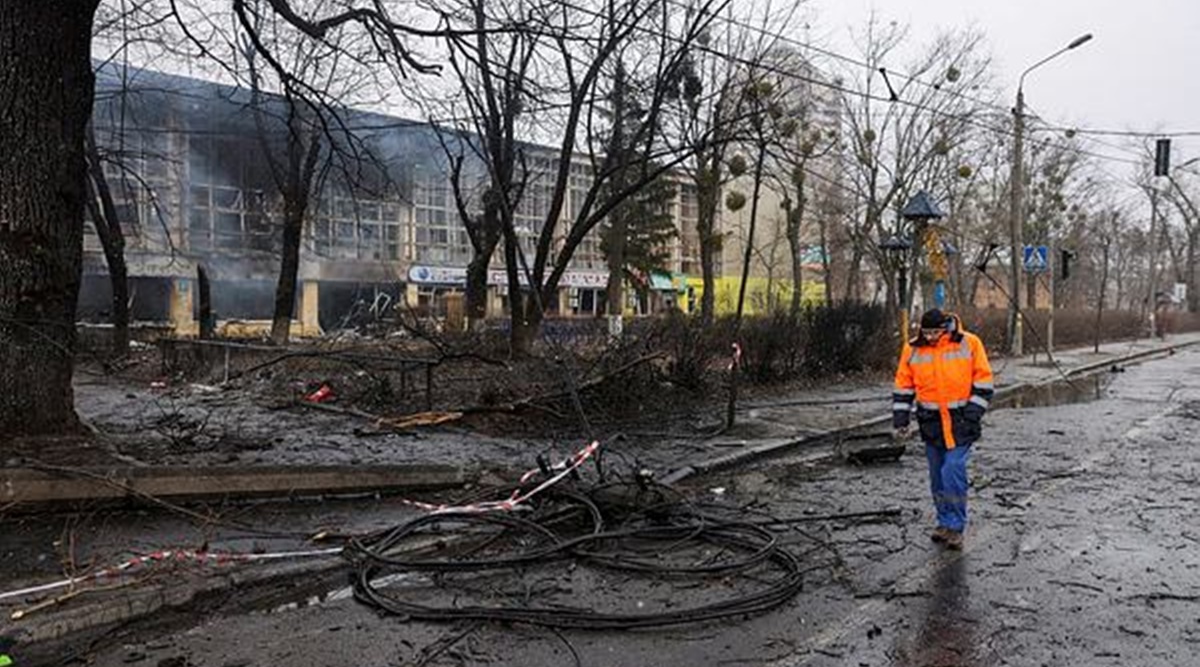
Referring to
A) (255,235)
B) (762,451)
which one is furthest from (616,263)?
(255,235)

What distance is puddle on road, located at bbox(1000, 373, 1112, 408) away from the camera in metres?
16.8

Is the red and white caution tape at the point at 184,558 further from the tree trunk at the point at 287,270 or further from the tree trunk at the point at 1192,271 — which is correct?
the tree trunk at the point at 1192,271

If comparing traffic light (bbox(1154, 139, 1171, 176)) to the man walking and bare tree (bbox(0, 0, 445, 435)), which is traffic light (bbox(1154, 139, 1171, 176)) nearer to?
the man walking

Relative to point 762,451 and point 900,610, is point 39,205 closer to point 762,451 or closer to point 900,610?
point 900,610

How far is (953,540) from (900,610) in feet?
5.26

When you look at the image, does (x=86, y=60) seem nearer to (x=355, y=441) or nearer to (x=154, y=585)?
(x=355, y=441)

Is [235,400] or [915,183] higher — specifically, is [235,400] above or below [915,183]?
below

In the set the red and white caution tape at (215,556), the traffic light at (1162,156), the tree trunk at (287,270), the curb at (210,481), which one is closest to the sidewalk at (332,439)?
the curb at (210,481)

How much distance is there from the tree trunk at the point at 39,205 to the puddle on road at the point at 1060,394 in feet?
49.6

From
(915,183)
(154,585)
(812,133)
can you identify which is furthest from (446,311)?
(915,183)

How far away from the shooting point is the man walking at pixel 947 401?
6430mm

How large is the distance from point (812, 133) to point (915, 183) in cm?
527

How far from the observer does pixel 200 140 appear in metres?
41.9

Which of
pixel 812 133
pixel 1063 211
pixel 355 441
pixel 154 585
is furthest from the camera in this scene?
pixel 1063 211
